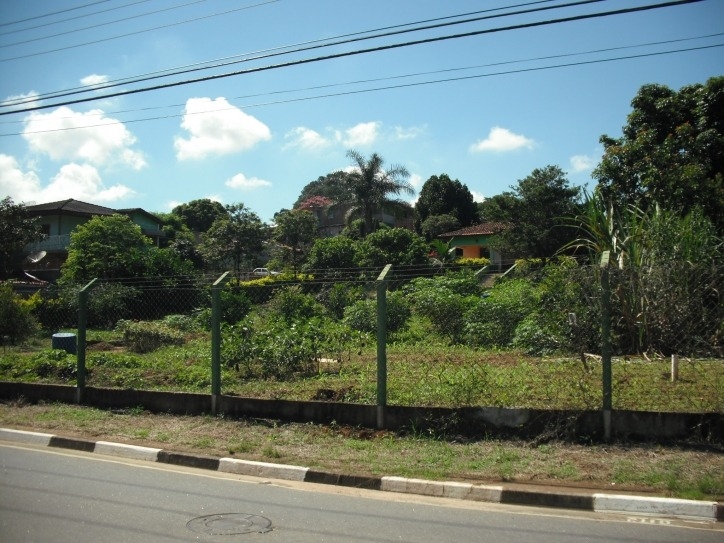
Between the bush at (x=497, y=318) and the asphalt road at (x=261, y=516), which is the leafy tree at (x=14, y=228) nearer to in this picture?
the bush at (x=497, y=318)

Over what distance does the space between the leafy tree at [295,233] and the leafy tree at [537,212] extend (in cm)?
1310

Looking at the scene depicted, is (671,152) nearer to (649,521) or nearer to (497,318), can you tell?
(497,318)

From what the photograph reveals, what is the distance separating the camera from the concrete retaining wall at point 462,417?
657cm

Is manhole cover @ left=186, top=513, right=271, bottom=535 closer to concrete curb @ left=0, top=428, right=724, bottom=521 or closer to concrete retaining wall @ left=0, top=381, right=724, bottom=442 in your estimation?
concrete curb @ left=0, top=428, right=724, bottom=521

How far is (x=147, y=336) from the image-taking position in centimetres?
Result: 1551

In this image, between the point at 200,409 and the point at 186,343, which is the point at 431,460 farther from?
the point at 186,343

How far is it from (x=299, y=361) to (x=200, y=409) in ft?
5.66

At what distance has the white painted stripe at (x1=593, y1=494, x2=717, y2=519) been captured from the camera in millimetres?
5168

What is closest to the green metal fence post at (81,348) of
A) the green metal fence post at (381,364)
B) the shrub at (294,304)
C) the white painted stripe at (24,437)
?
the white painted stripe at (24,437)

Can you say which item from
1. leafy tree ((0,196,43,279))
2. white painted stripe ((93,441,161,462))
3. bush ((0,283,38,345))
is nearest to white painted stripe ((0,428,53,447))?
white painted stripe ((93,441,161,462))

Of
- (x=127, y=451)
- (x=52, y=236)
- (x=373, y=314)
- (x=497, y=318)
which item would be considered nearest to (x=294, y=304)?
(x=373, y=314)

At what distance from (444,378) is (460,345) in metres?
4.79

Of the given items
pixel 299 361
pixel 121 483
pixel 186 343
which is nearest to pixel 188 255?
pixel 186 343

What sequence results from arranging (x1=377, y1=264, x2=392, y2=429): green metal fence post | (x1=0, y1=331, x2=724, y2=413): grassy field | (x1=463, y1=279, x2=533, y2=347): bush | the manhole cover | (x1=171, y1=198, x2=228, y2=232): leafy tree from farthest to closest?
(x1=171, y1=198, x2=228, y2=232): leafy tree
(x1=463, y1=279, x2=533, y2=347): bush
(x1=377, y1=264, x2=392, y2=429): green metal fence post
(x1=0, y1=331, x2=724, y2=413): grassy field
the manhole cover
